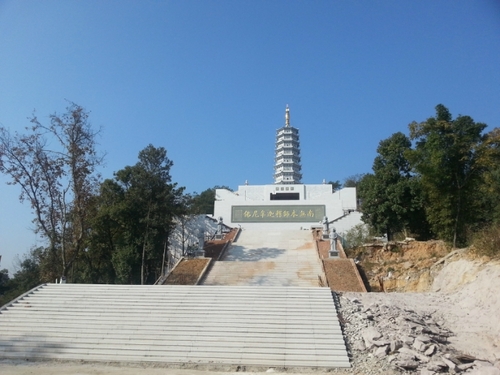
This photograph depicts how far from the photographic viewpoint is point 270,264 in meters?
17.1

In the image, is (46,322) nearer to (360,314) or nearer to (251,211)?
(360,314)

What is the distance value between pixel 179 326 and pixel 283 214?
2369 cm

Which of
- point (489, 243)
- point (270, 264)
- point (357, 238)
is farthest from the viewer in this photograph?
point (357, 238)

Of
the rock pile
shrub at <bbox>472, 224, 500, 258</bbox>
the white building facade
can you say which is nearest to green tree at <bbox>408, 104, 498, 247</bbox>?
shrub at <bbox>472, 224, 500, 258</bbox>

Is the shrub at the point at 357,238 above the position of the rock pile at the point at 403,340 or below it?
above

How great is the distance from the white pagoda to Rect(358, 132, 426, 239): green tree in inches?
942

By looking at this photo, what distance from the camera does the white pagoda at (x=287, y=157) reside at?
46.6 metres

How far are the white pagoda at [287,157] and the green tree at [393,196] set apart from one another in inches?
942

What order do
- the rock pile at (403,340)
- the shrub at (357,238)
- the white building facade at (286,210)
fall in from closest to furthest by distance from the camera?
1. the rock pile at (403,340)
2. the shrub at (357,238)
3. the white building facade at (286,210)

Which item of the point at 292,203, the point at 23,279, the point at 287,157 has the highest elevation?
the point at 287,157

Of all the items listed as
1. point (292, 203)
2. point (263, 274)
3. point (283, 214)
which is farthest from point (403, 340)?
point (292, 203)

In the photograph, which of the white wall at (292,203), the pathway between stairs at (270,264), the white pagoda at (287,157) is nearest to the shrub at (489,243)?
the pathway between stairs at (270,264)

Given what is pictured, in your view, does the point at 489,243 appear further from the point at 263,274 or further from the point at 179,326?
the point at 179,326

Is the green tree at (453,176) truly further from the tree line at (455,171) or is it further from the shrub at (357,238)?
the shrub at (357,238)
